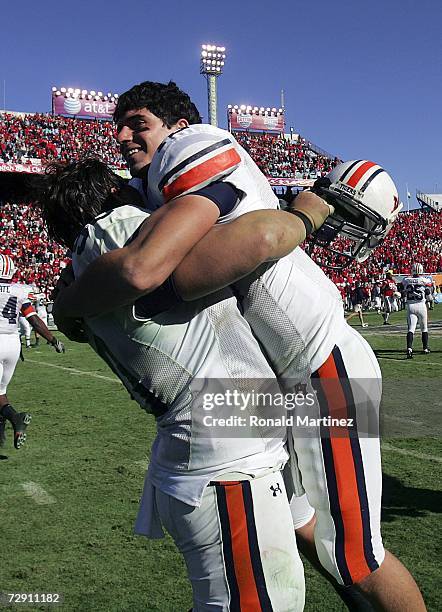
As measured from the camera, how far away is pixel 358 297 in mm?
28766

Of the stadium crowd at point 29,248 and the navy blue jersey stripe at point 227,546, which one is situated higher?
the navy blue jersey stripe at point 227,546

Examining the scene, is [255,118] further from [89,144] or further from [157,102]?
[157,102]

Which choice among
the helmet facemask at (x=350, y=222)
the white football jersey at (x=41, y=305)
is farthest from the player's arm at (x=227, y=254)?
the white football jersey at (x=41, y=305)

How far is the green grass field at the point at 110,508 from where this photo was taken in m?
3.38

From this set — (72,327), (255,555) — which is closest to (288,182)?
(72,327)

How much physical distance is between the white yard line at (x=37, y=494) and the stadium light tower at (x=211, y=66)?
45.1 meters

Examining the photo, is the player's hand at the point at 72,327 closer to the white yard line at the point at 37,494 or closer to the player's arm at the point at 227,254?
the player's arm at the point at 227,254

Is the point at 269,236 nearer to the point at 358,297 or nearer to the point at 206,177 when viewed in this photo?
the point at 206,177

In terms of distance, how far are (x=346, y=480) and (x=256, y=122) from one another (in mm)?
49446

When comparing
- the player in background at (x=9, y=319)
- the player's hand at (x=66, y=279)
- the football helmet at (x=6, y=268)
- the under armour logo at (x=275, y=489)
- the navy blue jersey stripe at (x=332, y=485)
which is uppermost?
the player's hand at (x=66, y=279)

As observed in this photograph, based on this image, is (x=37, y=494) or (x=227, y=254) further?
(x=37, y=494)

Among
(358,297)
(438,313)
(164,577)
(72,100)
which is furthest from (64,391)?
(72,100)

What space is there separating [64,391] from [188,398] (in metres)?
8.78

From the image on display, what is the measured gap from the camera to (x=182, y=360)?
5.69 feet
